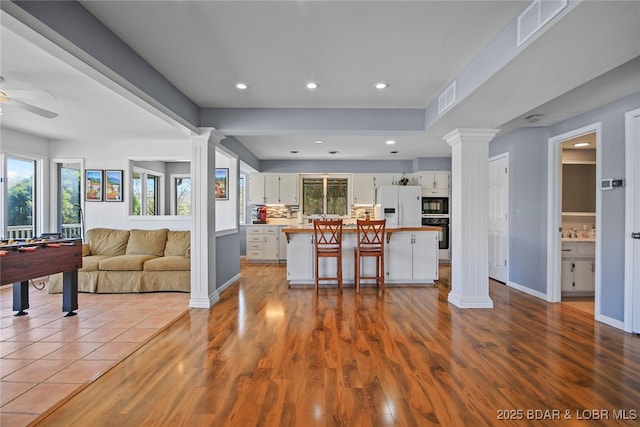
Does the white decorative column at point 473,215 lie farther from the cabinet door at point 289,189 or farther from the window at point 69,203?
the window at point 69,203

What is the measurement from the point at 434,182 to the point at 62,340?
726cm

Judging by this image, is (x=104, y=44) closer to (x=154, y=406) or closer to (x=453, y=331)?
(x=154, y=406)

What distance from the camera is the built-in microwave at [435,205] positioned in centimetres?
773

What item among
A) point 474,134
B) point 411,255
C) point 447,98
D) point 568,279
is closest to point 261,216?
point 411,255

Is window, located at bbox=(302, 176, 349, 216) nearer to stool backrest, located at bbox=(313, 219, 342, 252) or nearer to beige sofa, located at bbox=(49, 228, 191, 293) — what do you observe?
stool backrest, located at bbox=(313, 219, 342, 252)

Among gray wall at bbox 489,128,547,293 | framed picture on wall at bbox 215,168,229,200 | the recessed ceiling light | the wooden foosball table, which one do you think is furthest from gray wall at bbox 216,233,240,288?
gray wall at bbox 489,128,547,293

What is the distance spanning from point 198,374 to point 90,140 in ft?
17.8

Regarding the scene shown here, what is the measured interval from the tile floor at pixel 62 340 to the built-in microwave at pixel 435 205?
5622mm

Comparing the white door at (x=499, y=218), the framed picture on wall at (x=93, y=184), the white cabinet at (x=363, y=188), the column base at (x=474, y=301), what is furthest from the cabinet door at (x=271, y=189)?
the column base at (x=474, y=301)

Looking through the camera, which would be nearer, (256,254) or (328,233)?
(328,233)

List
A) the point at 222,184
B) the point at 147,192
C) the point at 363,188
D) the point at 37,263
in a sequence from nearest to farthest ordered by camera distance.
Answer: the point at 37,263
the point at 222,184
the point at 147,192
the point at 363,188

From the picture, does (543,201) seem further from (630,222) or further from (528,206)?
(630,222)

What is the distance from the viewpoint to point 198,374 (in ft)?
7.66

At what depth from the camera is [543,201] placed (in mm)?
4520
